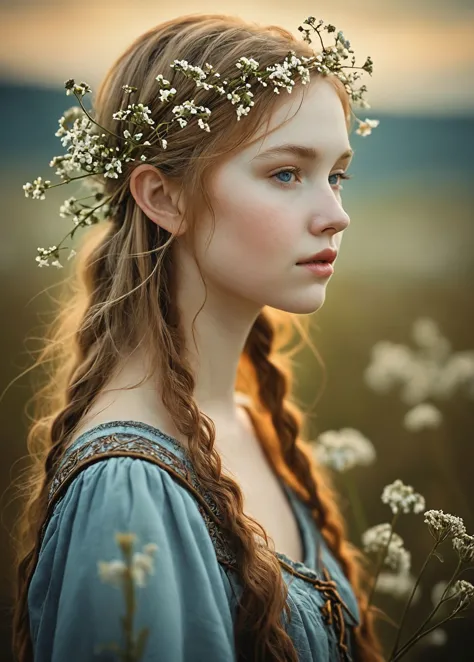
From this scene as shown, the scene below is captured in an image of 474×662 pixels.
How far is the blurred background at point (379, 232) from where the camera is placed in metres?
2.38

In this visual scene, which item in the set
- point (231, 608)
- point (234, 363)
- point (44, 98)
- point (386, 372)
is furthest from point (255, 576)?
point (44, 98)

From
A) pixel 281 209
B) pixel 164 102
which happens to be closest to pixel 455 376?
pixel 281 209

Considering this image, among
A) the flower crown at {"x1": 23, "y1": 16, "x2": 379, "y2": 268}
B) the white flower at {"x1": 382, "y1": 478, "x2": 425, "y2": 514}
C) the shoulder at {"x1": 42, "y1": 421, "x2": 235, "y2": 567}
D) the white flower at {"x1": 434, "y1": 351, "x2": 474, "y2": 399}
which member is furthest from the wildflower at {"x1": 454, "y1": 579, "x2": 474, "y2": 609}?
the white flower at {"x1": 434, "y1": 351, "x2": 474, "y2": 399}

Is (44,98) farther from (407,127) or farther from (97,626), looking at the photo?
(97,626)

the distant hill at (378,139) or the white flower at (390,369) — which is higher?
the distant hill at (378,139)

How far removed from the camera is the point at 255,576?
3.96ft

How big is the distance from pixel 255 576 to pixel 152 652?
257 mm

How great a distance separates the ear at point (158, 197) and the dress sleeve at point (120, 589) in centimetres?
50

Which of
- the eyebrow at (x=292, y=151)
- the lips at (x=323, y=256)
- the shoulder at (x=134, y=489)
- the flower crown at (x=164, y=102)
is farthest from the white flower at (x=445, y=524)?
the flower crown at (x=164, y=102)

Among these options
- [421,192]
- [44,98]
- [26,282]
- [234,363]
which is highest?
[44,98]

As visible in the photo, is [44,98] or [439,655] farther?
[44,98]

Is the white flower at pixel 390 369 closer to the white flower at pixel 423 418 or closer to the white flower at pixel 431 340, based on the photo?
the white flower at pixel 431 340

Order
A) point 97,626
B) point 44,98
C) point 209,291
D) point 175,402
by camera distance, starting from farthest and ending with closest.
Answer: point 44,98
point 209,291
point 175,402
point 97,626

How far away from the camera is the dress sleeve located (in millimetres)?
1012
